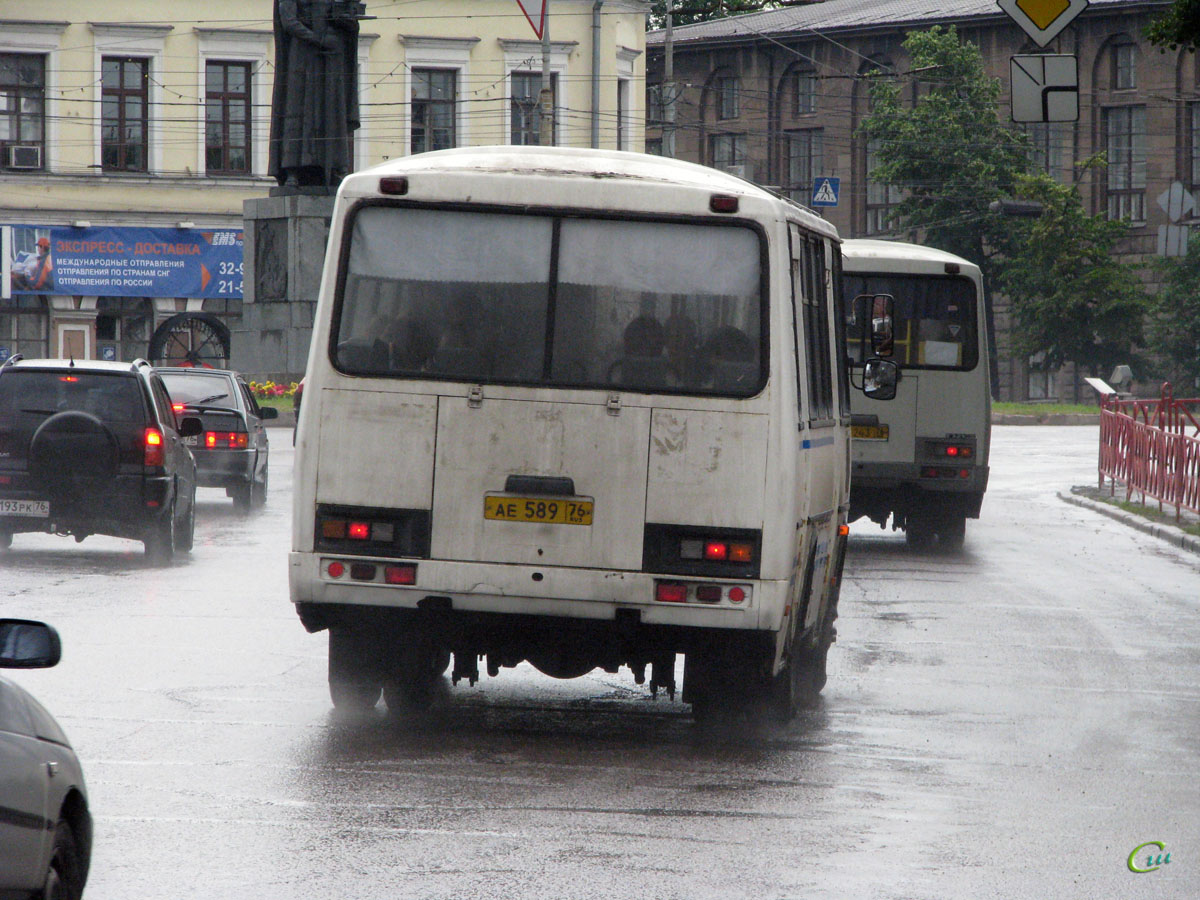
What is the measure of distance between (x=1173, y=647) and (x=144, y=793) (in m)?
8.15

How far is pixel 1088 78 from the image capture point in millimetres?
75938

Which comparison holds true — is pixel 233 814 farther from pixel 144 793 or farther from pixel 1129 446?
pixel 1129 446

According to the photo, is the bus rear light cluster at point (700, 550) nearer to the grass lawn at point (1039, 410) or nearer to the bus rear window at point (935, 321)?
the bus rear window at point (935, 321)

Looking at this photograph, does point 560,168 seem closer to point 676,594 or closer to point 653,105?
point 676,594

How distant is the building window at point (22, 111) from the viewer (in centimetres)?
5344

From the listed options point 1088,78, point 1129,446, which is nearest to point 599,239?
point 1129,446

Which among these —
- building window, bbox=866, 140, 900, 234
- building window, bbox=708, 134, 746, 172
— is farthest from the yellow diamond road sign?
building window, bbox=708, 134, 746, 172

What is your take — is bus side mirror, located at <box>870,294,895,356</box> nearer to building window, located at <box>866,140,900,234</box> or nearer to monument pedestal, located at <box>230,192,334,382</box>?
monument pedestal, located at <box>230,192,334,382</box>

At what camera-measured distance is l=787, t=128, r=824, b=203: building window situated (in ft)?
274

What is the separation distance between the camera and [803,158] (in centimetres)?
8406

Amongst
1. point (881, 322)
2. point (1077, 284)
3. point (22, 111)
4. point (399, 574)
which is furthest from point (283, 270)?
point (1077, 284)

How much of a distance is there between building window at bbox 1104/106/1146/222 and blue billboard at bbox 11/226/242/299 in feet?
115

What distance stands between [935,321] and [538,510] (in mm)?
13078

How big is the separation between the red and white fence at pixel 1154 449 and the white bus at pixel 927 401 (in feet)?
15.0
